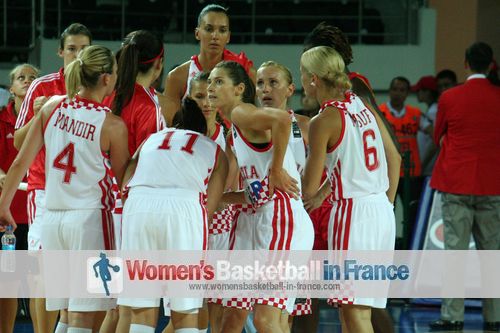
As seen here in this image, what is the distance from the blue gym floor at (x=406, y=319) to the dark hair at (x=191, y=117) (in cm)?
278

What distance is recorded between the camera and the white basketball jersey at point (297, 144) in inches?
229

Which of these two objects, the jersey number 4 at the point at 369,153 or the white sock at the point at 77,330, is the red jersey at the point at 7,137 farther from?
the jersey number 4 at the point at 369,153

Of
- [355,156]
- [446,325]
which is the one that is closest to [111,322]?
[355,156]

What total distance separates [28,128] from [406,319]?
13.2 ft

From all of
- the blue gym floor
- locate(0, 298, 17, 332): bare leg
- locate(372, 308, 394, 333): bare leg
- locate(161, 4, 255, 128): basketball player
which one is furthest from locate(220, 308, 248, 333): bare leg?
the blue gym floor

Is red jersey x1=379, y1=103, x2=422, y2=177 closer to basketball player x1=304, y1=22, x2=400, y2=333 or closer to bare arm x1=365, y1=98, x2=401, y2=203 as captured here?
basketball player x1=304, y1=22, x2=400, y2=333

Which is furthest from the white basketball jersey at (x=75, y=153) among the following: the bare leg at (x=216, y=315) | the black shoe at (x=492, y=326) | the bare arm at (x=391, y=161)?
the black shoe at (x=492, y=326)

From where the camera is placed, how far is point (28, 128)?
18.8 feet

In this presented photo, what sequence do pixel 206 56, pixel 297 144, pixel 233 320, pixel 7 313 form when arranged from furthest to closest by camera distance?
pixel 206 56 < pixel 7 313 < pixel 297 144 < pixel 233 320

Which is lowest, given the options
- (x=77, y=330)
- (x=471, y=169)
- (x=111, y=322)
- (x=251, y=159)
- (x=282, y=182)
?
(x=111, y=322)

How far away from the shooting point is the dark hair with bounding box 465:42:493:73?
8.05 metres

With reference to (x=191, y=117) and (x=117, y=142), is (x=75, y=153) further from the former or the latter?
(x=191, y=117)

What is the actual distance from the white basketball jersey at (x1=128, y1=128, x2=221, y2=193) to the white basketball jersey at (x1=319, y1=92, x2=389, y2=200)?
679 mm

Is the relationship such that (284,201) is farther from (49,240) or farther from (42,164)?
(42,164)
